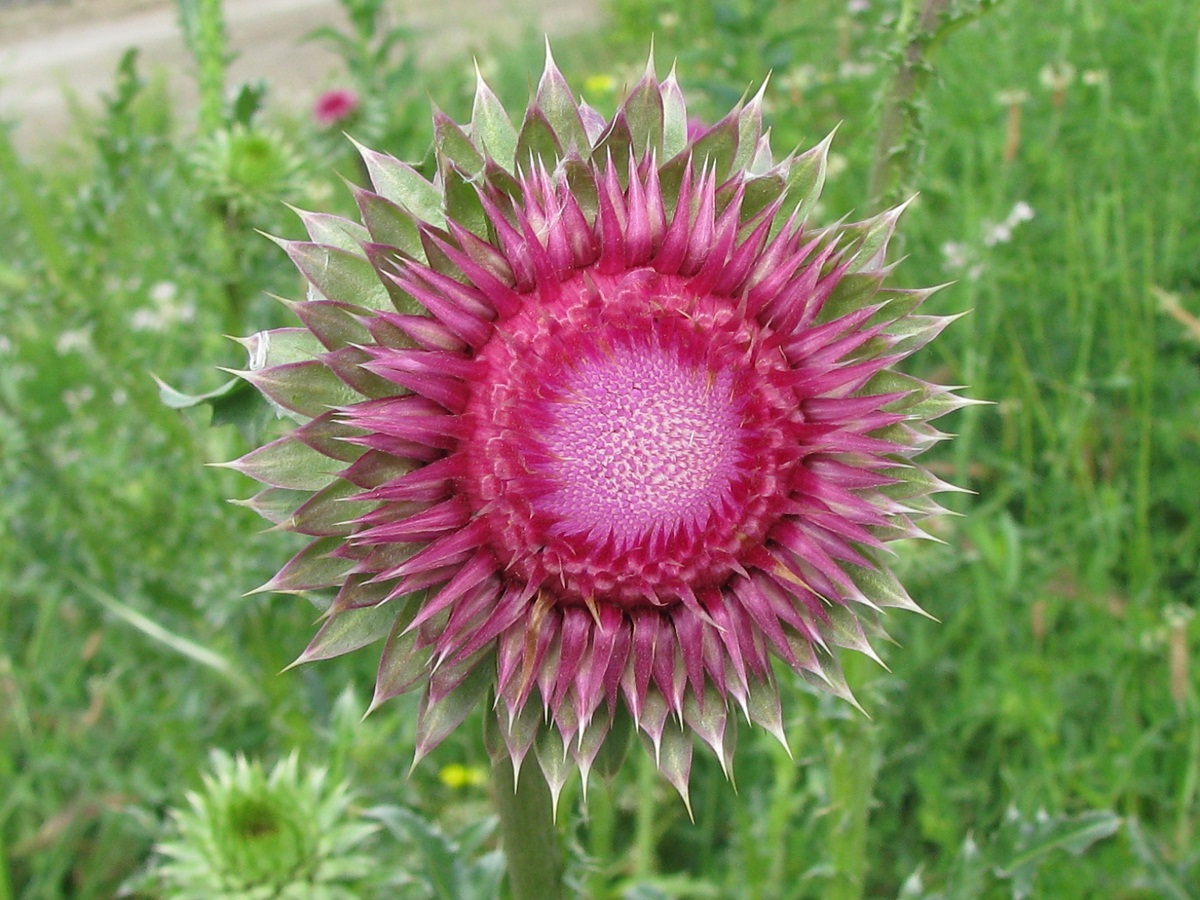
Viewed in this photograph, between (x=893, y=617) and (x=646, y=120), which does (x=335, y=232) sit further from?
(x=893, y=617)

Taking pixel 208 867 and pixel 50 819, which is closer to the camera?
pixel 208 867

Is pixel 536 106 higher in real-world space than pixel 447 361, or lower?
higher

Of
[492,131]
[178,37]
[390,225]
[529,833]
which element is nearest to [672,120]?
[492,131]

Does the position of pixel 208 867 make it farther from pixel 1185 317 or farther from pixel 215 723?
pixel 1185 317

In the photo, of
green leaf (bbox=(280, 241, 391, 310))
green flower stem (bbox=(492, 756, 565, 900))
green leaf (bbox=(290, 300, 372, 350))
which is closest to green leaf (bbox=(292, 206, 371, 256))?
green leaf (bbox=(280, 241, 391, 310))

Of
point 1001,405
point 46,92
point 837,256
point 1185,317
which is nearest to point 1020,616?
point 1001,405

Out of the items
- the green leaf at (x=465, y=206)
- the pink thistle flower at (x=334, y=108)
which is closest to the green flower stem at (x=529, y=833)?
the green leaf at (x=465, y=206)

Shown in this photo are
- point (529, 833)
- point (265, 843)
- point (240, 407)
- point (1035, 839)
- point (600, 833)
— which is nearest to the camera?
point (529, 833)

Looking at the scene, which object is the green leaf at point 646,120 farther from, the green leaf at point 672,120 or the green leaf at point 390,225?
the green leaf at point 390,225
